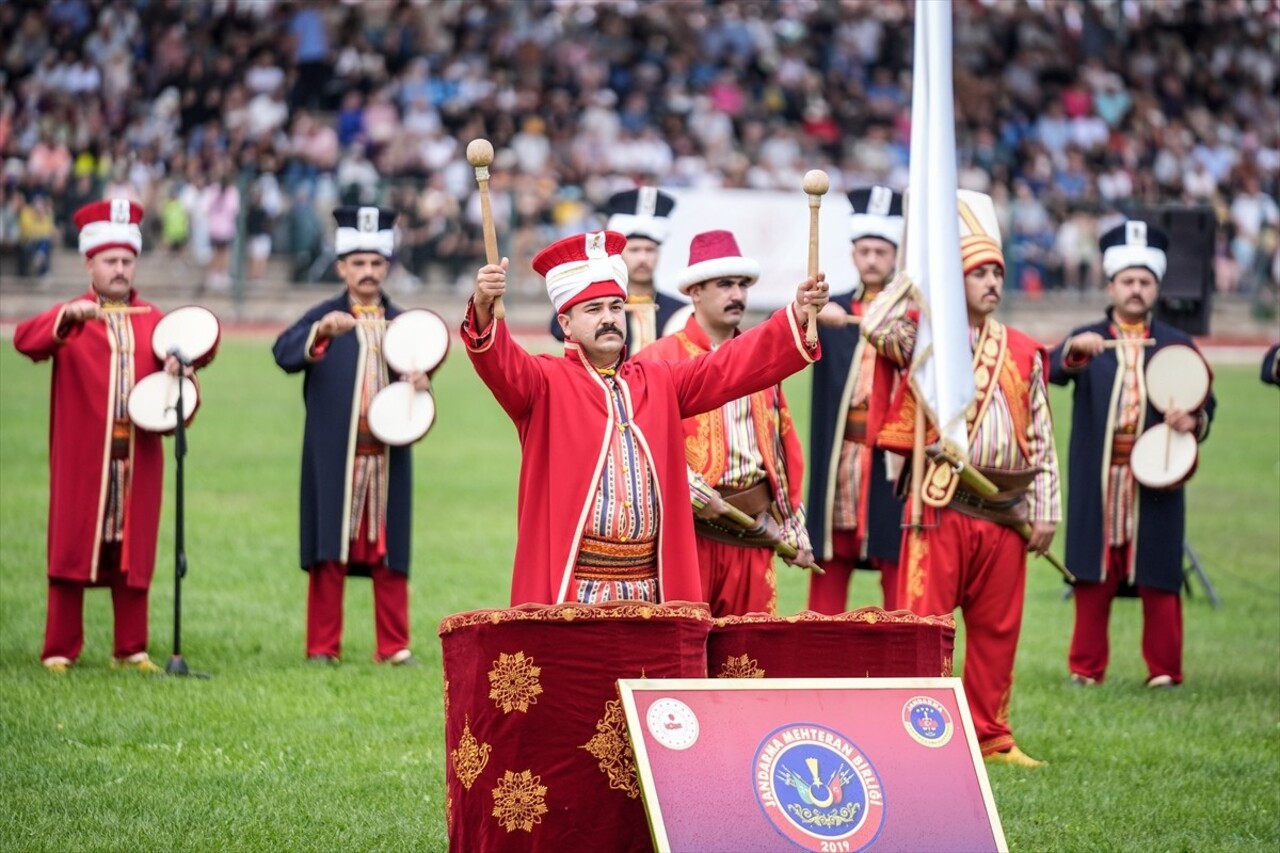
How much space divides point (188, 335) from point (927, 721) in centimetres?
542

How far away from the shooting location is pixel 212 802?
733cm

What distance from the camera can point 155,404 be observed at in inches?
375

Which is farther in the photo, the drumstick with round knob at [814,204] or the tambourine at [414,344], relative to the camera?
the tambourine at [414,344]

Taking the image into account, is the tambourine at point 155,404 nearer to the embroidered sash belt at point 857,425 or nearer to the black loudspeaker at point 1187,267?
the embroidered sash belt at point 857,425

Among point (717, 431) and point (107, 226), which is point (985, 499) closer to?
point (717, 431)

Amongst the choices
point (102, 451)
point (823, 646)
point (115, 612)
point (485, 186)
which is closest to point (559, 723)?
point (823, 646)

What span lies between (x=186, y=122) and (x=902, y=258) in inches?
802

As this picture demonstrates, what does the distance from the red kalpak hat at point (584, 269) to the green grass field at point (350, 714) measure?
203 centimetres

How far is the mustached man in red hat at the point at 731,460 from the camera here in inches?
305

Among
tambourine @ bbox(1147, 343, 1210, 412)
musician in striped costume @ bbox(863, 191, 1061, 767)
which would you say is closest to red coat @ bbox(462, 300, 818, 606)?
musician in striped costume @ bbox(863, 191, 1061, 767)

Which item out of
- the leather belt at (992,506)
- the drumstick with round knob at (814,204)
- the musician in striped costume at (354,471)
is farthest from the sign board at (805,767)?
the musician in striped costume at (354,471)

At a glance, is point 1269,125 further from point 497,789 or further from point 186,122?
point 497,789

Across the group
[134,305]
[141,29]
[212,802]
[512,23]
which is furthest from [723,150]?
[212,802]

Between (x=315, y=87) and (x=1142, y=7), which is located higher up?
(x=1142, y=7)
